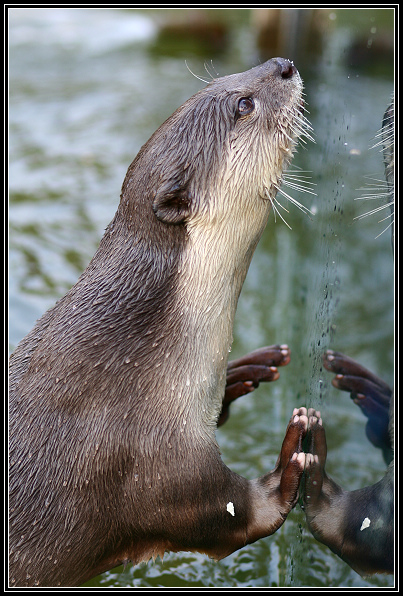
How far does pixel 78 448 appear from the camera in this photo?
2.42m

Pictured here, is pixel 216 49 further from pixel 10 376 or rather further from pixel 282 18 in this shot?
pixel 10 376

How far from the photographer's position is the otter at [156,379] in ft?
7.97

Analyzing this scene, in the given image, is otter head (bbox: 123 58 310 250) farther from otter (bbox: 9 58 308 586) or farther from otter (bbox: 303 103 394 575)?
otter (bbox: 303 103 394 575)

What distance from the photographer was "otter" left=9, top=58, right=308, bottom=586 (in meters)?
2.43

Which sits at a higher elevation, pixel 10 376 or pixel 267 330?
pixel 267 330

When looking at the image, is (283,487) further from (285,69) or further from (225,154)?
(285,69)

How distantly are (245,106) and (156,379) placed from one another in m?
0.99

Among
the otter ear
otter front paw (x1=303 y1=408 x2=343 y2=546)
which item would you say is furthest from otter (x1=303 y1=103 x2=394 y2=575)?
the otter ear

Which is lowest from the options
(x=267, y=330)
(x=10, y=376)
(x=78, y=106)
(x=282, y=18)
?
(x=10, y=376)

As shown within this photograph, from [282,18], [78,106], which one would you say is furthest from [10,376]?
[282,18]

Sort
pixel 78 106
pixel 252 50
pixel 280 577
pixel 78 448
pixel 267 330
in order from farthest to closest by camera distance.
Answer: pixel 252 50
pixel 78 106
pixel 267 330
pixel 280 577
pixel 78 448

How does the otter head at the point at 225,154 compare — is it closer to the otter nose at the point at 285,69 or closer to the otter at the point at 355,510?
the otter nose at the point at 285,69

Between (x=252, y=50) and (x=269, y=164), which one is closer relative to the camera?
(x=269, y=164)

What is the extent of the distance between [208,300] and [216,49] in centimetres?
664
